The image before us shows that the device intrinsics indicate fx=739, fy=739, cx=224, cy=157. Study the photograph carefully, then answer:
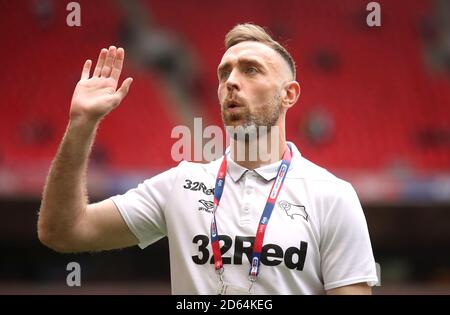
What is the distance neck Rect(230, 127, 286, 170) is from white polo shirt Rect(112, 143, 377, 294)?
0.14ft

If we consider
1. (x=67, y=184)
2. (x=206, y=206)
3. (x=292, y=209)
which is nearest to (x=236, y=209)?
(x=206, y=206)

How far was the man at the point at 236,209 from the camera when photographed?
2.84 metres

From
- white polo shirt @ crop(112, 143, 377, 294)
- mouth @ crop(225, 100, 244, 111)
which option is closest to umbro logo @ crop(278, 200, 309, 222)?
white polo shirt @ crop(112, 143, 377, 294)

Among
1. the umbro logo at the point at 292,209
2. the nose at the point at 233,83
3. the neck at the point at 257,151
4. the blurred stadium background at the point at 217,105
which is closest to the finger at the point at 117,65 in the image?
the nose at the point at 233,83

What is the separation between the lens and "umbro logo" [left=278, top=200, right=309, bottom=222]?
293 centimetres

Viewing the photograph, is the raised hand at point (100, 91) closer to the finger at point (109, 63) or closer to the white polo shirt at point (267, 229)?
the finger at point (109, 63)

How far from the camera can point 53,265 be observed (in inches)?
403

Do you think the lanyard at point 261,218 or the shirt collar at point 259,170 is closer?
the lanyard at point 261,218

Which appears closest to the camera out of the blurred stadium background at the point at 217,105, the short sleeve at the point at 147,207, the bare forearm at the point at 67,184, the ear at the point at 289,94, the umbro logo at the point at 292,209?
the bare forearm at the point at 67,184

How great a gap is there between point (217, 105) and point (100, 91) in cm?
779

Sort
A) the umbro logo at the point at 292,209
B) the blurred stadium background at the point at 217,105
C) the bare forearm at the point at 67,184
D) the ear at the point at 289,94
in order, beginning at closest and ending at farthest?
1. the bare forearm at the point at 67,184
2. the umbro logo at the point at 292,209
3. the ear at the point at 289,94
4. the blurred stadium background at the point at 217,105

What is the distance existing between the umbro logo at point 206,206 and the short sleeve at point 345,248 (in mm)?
466

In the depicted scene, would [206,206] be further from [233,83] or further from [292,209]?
[233,83]
